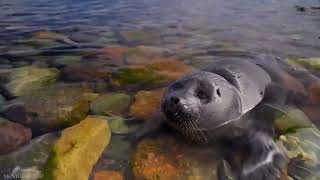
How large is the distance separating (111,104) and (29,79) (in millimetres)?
1521

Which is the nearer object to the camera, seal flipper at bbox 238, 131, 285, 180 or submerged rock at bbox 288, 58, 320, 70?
seal flipper at bbox 238, 131, 285, 180

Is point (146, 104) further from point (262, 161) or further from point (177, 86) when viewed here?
point (262, 161)

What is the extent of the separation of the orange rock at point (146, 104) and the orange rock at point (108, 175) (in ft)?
3.60

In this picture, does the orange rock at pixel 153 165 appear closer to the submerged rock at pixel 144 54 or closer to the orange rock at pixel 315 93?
the orange rock at pixel 315 93

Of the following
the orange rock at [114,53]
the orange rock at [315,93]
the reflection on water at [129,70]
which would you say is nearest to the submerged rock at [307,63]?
the reflection on water at [129,70]

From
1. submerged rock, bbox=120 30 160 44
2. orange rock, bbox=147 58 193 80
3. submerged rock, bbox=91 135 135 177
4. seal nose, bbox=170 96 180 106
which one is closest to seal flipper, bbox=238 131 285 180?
seal nose, bbox=170 96 180 106

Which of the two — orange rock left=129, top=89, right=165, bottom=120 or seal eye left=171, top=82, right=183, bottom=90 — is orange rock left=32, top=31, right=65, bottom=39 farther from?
seal eye left=171, top=82, right=183, bottom=90

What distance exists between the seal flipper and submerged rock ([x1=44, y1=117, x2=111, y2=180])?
125 centimetres

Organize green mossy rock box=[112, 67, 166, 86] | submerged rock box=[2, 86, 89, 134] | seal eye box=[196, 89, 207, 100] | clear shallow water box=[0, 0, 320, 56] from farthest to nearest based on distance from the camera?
clear shallow water box=[0, 0, 320, 56] → green mossy rock box=[112, 67, 166, 86] → submerged rock box=[2, 86, 89, 134] → seal eye box=[196, 89, 207, 100]

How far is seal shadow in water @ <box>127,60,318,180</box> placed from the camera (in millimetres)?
3334

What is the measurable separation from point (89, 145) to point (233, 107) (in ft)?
5.42

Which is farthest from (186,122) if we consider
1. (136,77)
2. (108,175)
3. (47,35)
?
(47,35)

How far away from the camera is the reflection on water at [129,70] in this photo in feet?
11.0

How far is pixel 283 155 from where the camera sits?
3.37m
